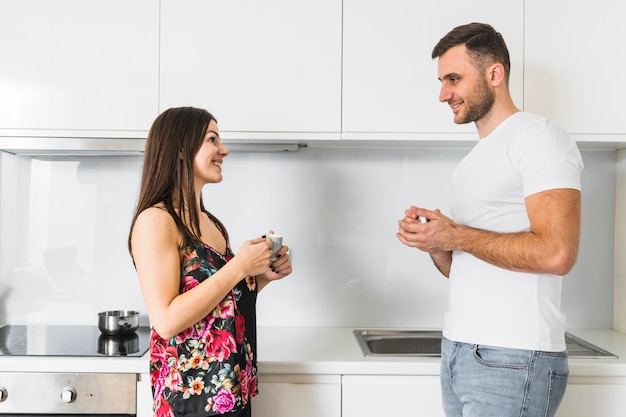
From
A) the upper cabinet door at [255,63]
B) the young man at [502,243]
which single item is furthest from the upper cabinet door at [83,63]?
the young man at [502,243]

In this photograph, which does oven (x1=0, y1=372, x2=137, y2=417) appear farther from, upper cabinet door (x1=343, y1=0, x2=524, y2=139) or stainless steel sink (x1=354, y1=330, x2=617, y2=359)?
upper cabinet door (x1=343, y1=0, x2=524, y2=139)

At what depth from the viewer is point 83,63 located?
1.98 metres

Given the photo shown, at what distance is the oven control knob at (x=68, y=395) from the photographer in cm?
171

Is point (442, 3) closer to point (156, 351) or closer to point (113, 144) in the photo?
point (113, 144)

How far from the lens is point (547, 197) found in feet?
4.12

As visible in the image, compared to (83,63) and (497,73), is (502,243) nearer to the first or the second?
(497,73)

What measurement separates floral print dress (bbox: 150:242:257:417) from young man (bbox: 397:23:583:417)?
0.51 metres

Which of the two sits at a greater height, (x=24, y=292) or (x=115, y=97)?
(x=115, y=97)

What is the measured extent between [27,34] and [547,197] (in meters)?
1.73

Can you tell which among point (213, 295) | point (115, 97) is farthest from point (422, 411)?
point (115, 97)

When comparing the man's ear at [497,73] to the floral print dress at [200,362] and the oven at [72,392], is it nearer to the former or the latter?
the floral print dress at [200,362]

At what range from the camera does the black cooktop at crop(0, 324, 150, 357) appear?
1828 millimetres

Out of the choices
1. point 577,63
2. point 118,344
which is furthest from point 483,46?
point 118,344

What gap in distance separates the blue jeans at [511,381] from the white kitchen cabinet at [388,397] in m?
0.38
